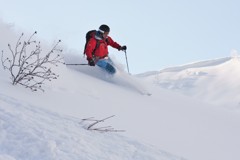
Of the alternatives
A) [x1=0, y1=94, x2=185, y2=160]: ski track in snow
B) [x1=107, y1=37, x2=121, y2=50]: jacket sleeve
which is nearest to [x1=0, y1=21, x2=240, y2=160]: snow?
[x1=0, y1=94, x2=185, y2=160]: ski track in snow

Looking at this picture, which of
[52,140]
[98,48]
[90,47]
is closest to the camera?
[52,140]

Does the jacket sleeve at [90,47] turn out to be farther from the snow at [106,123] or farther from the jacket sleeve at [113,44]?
the jacket sleeve at [113,44]

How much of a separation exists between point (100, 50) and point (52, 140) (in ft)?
20.1

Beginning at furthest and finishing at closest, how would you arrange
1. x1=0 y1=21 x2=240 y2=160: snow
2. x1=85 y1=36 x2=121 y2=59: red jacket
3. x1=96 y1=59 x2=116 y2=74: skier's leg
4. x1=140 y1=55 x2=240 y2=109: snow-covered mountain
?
1. x1=140 y1=55 x2=240 y2=109: snow-covered mountain
2. x1=85 y1=36 x2=121 y2=59: red jacket
3. x1=96 y1=59 x2=116 y2=74: skier's leg
4. x1=0 y1=21 x2=240 y2=160: snow

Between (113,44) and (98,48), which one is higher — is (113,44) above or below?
above

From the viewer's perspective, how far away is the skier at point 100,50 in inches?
385

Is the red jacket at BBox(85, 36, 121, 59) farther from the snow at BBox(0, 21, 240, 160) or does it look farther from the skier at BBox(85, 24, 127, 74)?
the snow at BBox(0, 21, 240, 160)

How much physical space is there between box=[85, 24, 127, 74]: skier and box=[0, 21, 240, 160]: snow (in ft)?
0.51

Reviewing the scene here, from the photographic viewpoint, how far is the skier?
9781 millimetres

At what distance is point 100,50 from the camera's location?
10117 mm

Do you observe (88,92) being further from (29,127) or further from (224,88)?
(224,88)

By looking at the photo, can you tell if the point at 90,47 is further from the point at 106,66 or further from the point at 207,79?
the point at 207,79

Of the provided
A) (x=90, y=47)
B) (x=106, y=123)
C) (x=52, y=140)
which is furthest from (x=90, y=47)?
(x=52, y=140)

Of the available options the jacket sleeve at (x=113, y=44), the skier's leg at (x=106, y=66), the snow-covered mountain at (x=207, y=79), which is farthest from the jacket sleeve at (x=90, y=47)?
the snow-covered mountain at (x=207, y=79)
